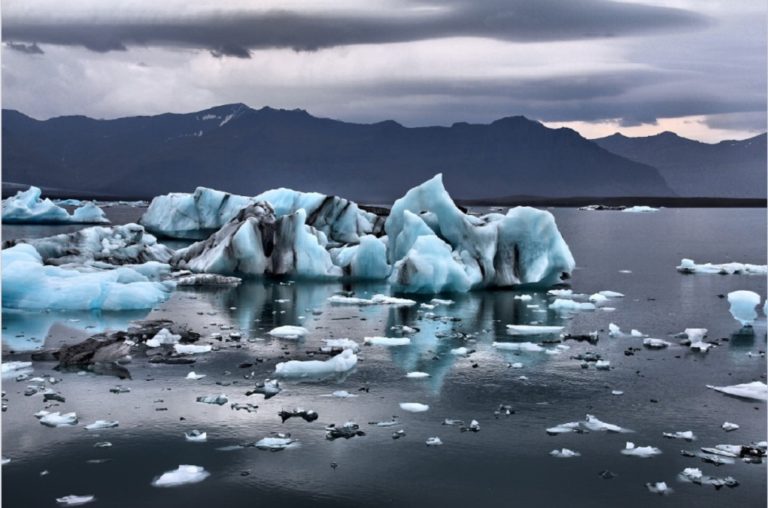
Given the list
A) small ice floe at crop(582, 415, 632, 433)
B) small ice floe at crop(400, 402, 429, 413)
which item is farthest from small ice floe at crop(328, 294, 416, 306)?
small ice floe at crop(582, 415, 632, 433)

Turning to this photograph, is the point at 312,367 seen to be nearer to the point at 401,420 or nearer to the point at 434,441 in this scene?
the point at 401,420

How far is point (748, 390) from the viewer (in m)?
13.1

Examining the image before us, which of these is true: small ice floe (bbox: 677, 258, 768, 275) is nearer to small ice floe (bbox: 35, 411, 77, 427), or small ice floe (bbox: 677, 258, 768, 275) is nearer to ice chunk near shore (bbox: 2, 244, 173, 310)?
ice chunk near shore (bbox: 2, 244, 173, 310)

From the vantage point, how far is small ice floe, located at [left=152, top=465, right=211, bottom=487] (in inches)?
357

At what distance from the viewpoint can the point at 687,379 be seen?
13.9 meters

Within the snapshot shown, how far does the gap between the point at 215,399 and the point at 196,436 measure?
1.56 meters

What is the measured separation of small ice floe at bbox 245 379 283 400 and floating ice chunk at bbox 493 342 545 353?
5290mm

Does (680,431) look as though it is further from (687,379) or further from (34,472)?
(34,472)

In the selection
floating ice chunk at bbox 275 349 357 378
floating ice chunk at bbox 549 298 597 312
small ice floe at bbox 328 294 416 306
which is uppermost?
small ice floe at bbox 328 294 416 306

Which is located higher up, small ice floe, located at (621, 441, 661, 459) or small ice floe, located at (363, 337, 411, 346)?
small ice floe, located at (363, 337, 411, 346)

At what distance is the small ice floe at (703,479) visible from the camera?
9.18 m

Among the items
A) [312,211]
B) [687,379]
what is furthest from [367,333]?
[312,211]

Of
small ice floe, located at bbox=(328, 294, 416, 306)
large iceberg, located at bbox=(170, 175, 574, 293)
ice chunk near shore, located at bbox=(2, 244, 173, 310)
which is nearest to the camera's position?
ice chunk near shore, located at bbox=(2, 244, 173, 310)

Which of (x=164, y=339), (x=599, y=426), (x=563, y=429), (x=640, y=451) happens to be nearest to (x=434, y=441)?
(x=563, y=429)
